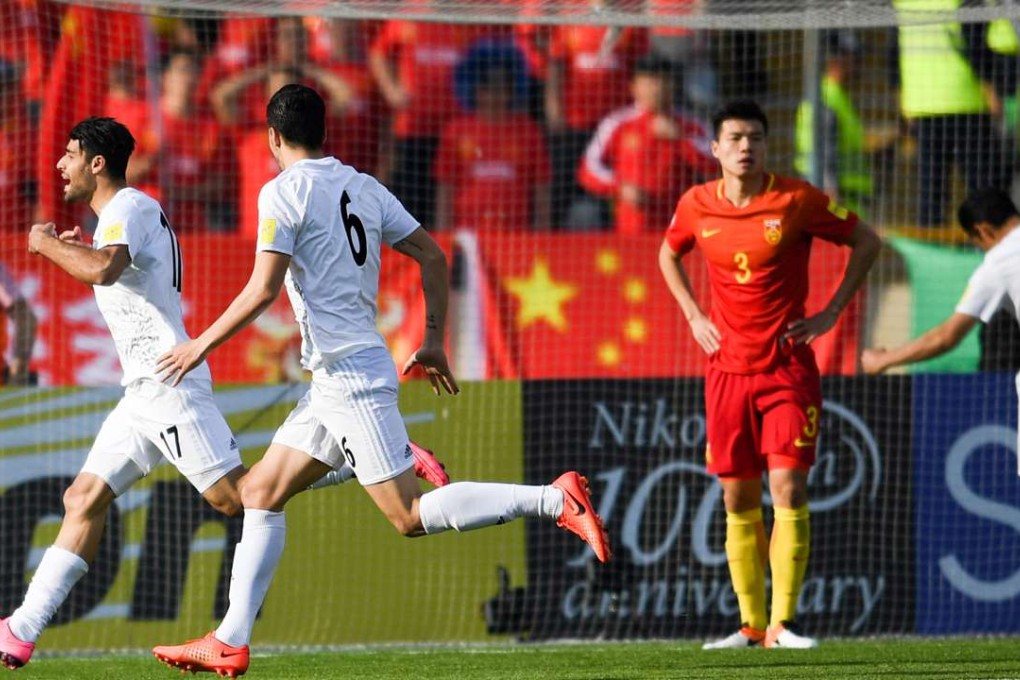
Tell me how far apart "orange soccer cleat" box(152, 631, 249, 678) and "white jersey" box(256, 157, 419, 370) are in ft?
3.51

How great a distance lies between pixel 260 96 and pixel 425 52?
1.22 m

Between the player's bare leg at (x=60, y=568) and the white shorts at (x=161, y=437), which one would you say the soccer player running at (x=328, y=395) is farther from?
the player's bare leg at (x=60, y=568)

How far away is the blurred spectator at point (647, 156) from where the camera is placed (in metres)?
11.2

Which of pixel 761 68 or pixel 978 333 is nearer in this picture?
pixel 978 333

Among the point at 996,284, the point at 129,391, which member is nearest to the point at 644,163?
the point at 996,284

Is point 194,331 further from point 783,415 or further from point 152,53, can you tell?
point 783,415

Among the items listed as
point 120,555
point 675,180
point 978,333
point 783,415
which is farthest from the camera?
point 675,180

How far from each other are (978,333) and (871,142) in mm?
1616

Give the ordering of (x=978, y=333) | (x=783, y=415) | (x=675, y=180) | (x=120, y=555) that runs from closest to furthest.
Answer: (x=783, y=415)
(x=120, y=555)
(x=978, y=333)
(x=675, y=180)

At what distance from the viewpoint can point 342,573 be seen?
383 inches

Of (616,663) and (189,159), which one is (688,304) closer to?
(616,663)

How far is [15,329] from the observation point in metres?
9.98

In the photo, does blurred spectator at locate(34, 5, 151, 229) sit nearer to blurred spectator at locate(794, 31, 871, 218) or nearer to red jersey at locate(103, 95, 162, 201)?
red jersey at locate(103, 95, 162, 201)

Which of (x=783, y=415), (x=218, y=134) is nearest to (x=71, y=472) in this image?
(x=218, y=134)
